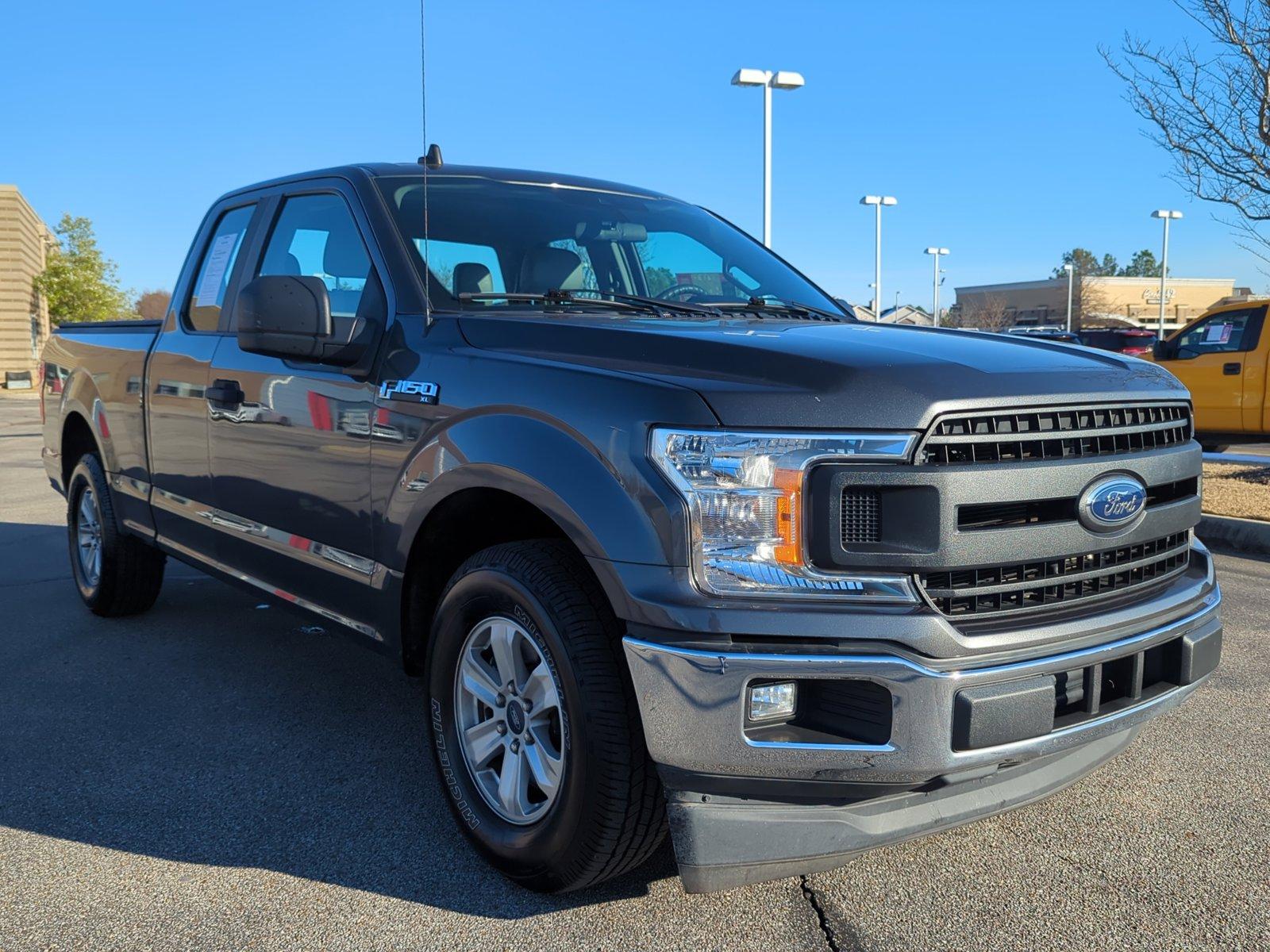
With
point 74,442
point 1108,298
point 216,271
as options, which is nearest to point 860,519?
point 216,271

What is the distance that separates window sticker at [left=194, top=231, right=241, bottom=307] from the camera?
4609 millimetres

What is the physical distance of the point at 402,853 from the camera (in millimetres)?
3037

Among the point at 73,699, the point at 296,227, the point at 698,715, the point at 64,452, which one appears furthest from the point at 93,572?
the point at 698,715

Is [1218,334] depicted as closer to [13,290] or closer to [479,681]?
[479,681]

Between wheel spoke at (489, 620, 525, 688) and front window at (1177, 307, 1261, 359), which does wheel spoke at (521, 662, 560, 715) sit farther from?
front window at (1177, 307, 1261, 359)

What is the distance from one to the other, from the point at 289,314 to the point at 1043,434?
2.12 metres

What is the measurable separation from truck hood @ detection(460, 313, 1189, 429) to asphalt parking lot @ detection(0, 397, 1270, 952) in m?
1.24

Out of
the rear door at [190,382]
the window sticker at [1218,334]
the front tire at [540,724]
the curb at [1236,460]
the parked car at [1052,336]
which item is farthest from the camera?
the window sticker at [1218,334]

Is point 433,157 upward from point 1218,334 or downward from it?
upward

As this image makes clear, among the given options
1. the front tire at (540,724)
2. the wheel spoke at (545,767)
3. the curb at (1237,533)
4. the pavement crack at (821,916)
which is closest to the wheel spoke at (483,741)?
the front tire at (540,724)

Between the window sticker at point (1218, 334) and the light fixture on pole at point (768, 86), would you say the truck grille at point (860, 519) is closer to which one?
the window sticker at point (1218, 334)

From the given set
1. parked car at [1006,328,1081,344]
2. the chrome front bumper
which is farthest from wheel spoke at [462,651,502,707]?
parked car at [1006,328,1081,344]

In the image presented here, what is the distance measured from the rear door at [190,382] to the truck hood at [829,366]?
69.8 inches

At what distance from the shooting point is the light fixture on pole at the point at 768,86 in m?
18.5
